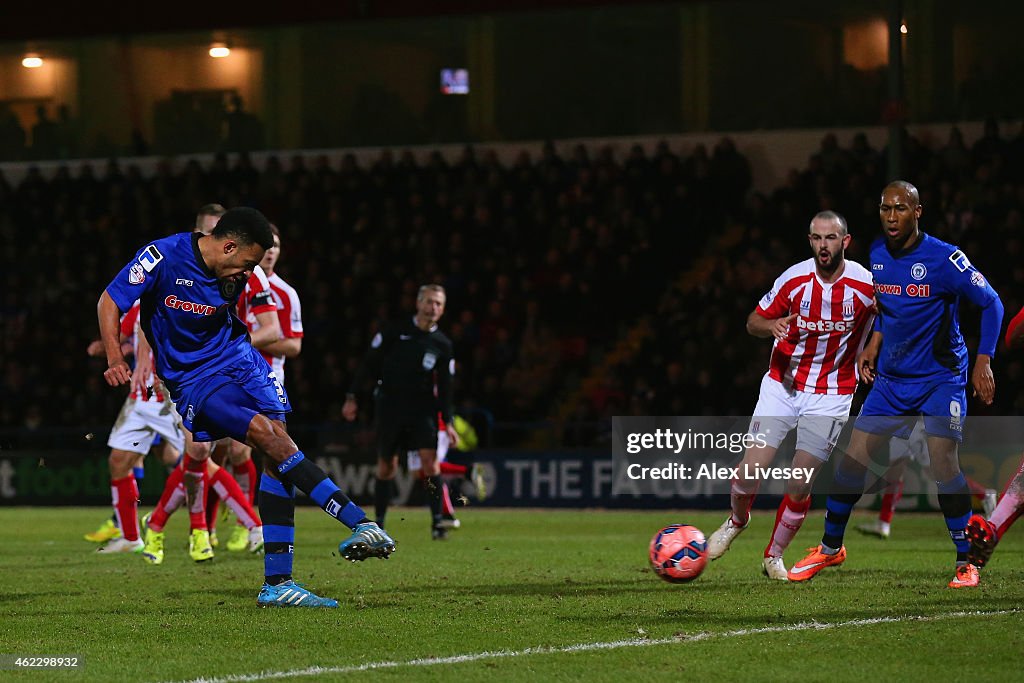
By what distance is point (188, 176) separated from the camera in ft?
90.2

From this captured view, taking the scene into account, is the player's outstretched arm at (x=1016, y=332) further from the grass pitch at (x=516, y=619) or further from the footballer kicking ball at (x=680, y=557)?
the footballer kicking ball at (x=680, y=557)

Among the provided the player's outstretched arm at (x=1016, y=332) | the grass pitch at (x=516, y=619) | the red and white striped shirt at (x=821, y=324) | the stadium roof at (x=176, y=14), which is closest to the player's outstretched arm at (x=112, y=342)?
the grass pitch at (x=516, y=619)

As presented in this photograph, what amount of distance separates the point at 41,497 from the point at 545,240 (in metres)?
8.42

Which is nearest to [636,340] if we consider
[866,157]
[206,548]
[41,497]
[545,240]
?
[545,240]

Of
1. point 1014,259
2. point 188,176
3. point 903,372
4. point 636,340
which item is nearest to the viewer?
point 903,372

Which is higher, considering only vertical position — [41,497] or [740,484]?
[740,484]

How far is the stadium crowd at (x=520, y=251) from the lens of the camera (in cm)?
2119

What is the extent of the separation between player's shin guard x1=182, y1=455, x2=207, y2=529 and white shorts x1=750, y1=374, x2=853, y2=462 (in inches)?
173

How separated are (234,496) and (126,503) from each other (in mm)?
839

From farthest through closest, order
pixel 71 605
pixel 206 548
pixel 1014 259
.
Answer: pixel 1014 259 < pixel 206 548 < pixel 71 605

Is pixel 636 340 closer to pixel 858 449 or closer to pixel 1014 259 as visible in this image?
pixel 1014 259

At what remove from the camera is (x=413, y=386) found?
583 inches

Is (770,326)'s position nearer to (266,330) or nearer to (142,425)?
(266,330)

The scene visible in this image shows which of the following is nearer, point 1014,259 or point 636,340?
point 1014,259
